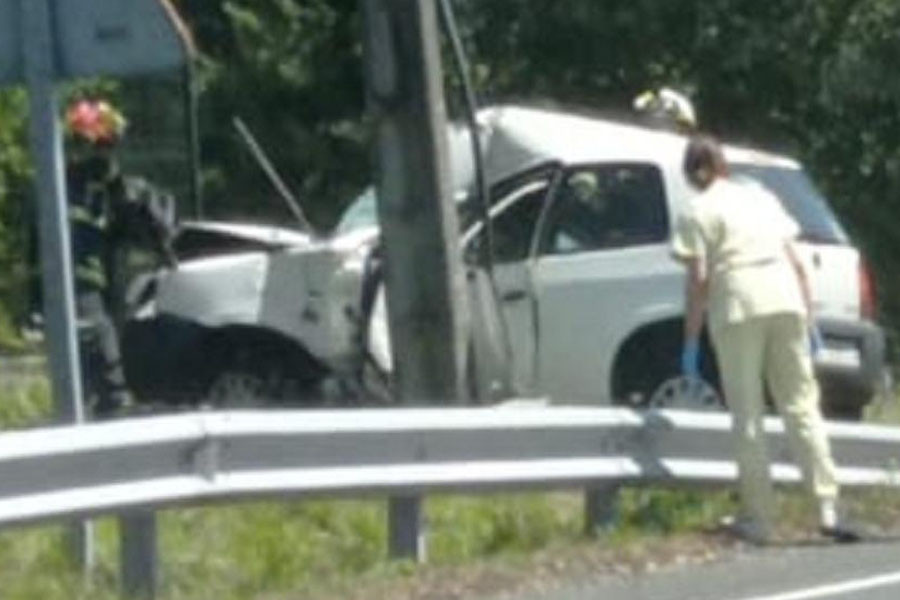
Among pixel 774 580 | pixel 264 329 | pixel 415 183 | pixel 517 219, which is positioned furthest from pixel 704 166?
→ pixel 264 329

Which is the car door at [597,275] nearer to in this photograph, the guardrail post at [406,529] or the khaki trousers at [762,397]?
the khaki trousers at [762,397]

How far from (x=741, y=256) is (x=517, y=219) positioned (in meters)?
5.57

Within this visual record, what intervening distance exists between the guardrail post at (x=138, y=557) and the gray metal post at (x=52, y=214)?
202 millimetres

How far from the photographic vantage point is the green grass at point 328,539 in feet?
48.3

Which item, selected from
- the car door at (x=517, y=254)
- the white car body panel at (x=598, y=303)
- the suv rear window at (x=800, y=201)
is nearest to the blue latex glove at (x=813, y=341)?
the white car body panel at (x=598, y=303)

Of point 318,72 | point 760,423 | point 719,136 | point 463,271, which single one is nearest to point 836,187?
point 719,136

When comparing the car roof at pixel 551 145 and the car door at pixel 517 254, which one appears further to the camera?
the car roof at pixel 551 145

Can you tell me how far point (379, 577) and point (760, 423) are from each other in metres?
2.34

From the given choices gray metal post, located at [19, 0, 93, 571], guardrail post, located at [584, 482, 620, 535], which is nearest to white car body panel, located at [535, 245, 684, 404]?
guardrail post, located at [584, 482, 620, 535]

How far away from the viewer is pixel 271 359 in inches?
870

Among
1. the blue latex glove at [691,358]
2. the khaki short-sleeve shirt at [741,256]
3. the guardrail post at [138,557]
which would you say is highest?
the khaki short-sleeve shirt at [741,256]

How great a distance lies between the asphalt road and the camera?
48.3 feet

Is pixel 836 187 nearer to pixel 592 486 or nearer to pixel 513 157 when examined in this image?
pixel 513 157

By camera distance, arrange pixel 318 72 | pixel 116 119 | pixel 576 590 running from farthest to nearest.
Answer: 1. pixel 318 72
2. pixel 116 119
3. pixel 576 590
